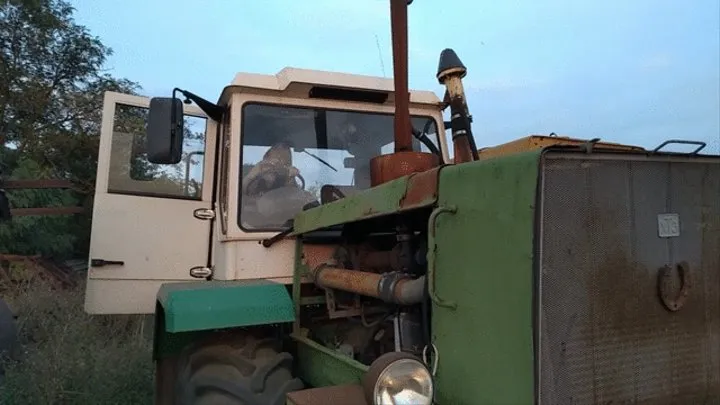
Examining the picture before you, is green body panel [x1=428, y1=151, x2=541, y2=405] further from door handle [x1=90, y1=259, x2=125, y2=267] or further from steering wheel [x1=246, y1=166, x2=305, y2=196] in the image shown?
door handle [x1=90, y1=259, x2=125, y2=267]

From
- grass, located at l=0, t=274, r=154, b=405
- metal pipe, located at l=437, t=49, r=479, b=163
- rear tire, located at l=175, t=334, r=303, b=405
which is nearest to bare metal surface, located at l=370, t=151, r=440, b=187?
metal pipe, located at l=437, t=49, r=479, b=163

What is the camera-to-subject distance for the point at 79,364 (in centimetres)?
504

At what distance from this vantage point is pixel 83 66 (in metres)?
13.7

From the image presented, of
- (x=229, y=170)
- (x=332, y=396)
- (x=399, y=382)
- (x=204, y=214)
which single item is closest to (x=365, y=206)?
(x=332, y=396)

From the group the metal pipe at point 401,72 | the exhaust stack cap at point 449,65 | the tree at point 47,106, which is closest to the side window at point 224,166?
the metal pipe at point 401,72

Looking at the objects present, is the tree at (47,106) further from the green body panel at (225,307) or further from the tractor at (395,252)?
the green body panel at (225,307)

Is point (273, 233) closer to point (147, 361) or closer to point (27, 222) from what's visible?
point (147, 361)

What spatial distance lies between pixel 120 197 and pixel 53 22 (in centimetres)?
1146

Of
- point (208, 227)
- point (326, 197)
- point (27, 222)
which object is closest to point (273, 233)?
point (326, 197)

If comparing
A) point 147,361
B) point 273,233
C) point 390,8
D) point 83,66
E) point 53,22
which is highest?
point 53,22

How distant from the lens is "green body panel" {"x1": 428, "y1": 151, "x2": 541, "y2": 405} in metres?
1.74

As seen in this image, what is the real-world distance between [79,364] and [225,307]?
3.02 metres

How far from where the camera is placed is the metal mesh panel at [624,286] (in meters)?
1.77

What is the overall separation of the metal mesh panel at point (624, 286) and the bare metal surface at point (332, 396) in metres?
0.72
